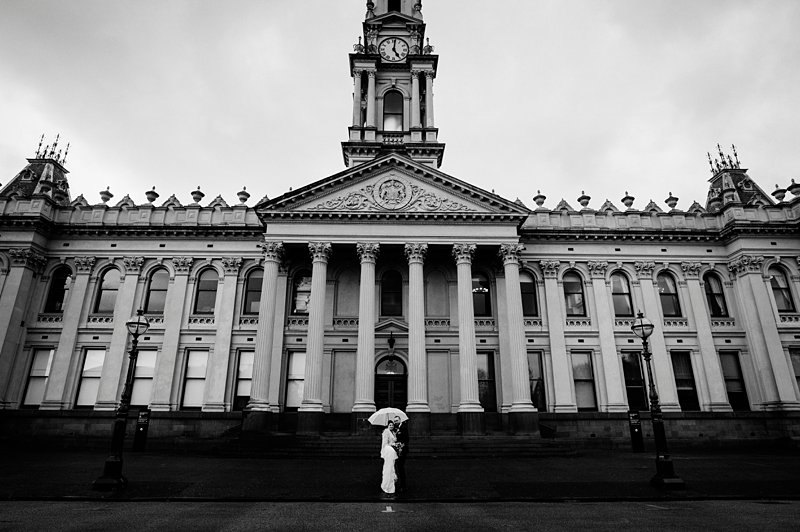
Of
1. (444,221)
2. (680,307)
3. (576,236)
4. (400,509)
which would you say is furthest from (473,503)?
(680,307)

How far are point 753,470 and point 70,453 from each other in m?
27.5

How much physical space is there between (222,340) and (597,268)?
2234 centimetres

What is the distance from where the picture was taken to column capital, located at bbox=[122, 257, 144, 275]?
94.9 ft

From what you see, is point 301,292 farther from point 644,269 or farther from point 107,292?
point 644,269

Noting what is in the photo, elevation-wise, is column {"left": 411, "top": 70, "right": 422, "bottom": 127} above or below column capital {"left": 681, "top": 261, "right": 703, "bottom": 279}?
above

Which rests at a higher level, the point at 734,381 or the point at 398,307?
the point at 398,307

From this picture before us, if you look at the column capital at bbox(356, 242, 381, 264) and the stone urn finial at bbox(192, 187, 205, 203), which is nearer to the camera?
the column capital at bbox(356, 242, 381, 264)

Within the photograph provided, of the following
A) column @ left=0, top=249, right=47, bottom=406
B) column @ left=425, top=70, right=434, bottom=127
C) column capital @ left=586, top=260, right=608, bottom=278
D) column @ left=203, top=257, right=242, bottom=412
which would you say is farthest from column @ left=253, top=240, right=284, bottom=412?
column capital @ left=586, top=260, right=608, bottom=278

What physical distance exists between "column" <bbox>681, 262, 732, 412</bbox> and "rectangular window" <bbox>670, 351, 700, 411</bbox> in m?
0.67

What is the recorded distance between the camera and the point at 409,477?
49.0ft

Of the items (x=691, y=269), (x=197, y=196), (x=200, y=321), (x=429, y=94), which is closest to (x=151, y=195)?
(x=197, y=196)

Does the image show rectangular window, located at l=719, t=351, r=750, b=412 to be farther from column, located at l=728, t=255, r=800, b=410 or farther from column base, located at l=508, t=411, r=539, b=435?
column base, located at l=508, t=411, r=539, b=435

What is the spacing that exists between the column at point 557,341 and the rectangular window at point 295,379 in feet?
45.9

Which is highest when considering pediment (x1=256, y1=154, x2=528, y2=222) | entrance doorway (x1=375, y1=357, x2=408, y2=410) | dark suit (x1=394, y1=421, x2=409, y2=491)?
pediment (x1=256, y1=154, x2=528, y2=222)
